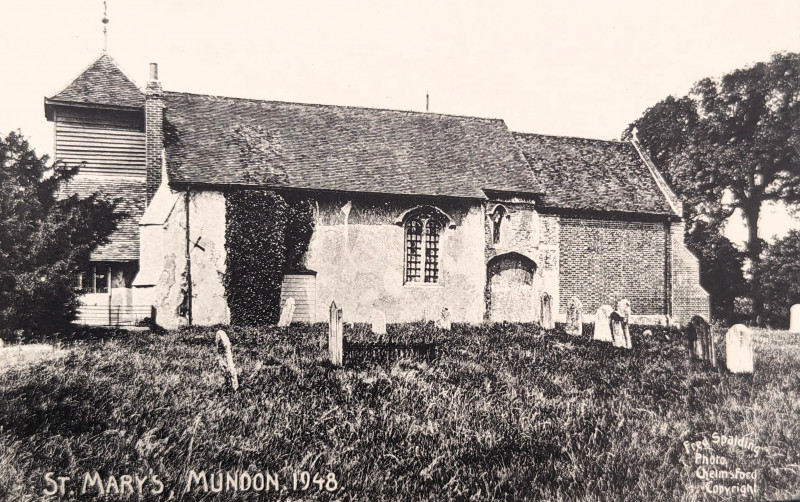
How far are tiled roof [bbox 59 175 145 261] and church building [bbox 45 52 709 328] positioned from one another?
0.05 metres

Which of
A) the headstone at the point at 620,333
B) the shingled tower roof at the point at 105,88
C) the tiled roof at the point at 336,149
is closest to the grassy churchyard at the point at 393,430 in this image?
the headstone at the point at 620,333

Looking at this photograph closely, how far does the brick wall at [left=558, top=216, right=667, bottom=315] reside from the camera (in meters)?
19.5

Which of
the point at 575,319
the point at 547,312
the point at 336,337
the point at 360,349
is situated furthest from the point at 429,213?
the point at 336,337

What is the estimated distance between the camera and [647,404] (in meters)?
7.38

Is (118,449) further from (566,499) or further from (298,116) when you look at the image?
(298,116)

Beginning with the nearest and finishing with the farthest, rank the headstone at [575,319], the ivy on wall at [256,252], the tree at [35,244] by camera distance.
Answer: the tree at [35,244], the headstone at [575,319], the ivy on wall at [256,252]

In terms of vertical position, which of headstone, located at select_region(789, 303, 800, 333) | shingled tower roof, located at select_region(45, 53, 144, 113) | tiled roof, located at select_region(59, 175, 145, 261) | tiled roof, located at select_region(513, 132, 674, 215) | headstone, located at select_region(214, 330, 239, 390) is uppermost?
shingled tower roof, located at select_region(45, 53, 144, 113)

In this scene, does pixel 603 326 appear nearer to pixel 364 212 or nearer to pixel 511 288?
pixel 511 288

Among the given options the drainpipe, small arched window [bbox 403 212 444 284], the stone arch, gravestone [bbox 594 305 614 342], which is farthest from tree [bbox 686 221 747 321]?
the drainpipe

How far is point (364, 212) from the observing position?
18.8 meters

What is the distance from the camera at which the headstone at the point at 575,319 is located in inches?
583

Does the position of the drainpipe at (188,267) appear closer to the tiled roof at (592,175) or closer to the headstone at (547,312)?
the headstone at (547,312)

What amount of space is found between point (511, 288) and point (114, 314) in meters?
13.7

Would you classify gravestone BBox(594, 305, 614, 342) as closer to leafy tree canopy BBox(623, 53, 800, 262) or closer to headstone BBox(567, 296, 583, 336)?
headstone BBox(567, 296, 583, 336)
